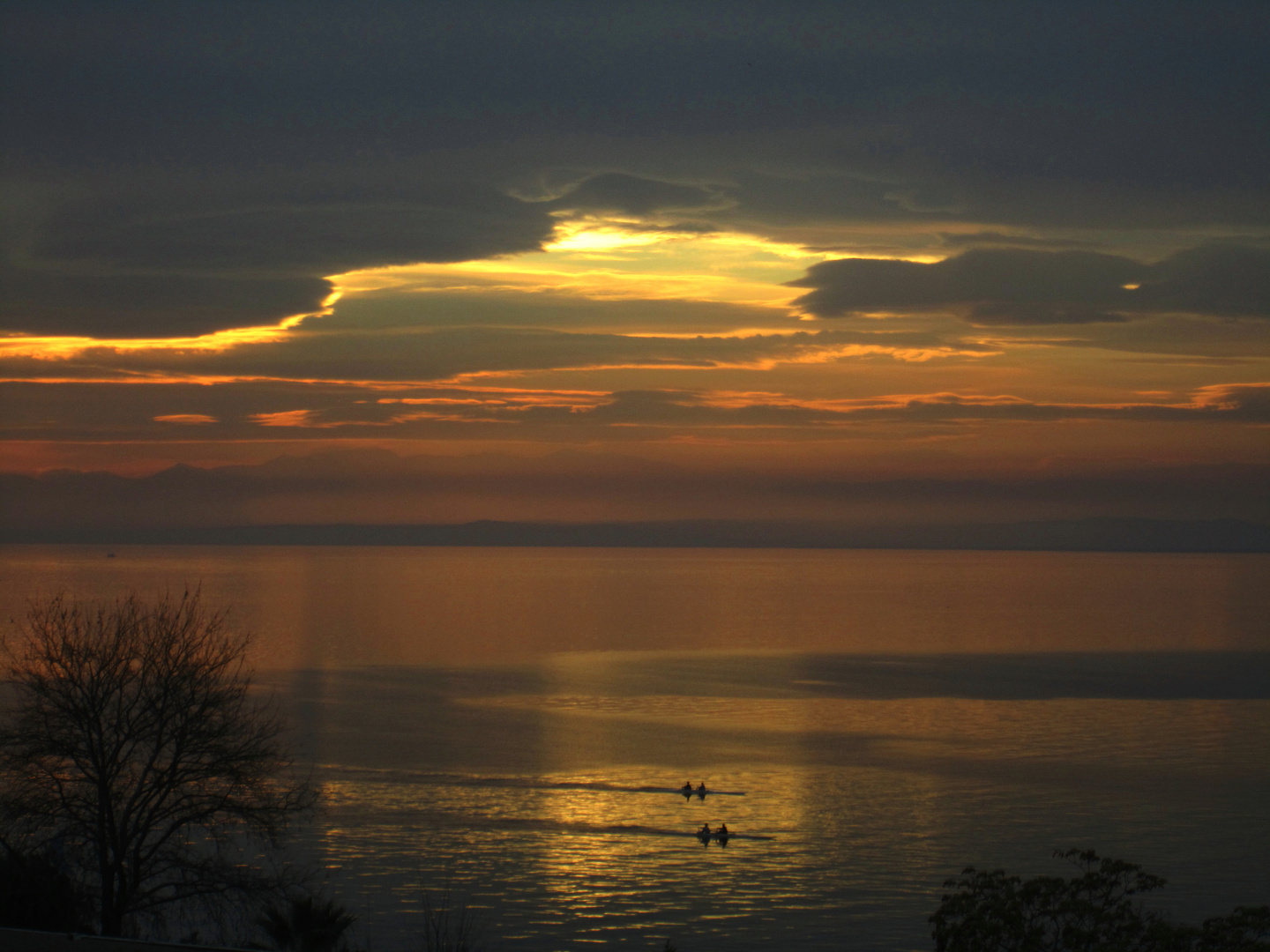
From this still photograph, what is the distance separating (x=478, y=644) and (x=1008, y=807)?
89472mm

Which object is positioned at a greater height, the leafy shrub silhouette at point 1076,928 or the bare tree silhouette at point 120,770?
the bare tree silhouette at point 120,770

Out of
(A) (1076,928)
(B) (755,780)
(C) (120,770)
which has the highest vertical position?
(C) (120,770)

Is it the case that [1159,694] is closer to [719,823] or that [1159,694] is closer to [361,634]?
[719,823]

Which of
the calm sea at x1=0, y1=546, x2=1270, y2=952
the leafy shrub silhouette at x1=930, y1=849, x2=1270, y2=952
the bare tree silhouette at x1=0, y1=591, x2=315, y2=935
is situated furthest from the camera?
the calm sea at x1=0, y1=546, x2=1270, y2=952

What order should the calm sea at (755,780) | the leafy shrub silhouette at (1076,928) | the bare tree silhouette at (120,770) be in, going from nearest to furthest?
1. the leafy shrub silhouette at (1076,928)
2. the bare tree silhouette at (120,770)
3. the calm sea at (755,780)

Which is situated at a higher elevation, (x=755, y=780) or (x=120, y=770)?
(x=120, y=770)

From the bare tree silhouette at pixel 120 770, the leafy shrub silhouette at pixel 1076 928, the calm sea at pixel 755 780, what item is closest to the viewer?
the leafy shrub silhouette at pixel 1076 928

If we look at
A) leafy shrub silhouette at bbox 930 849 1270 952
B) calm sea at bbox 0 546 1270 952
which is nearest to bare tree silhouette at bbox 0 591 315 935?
calm sea at bbox 0 546 1270 952

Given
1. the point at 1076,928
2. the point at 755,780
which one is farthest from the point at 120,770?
the point at 755,780

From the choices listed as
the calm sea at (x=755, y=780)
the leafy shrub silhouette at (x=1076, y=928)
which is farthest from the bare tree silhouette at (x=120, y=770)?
the leafy shrub silhouette at (x=1076, y=928)

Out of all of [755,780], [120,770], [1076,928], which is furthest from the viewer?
[755,780]

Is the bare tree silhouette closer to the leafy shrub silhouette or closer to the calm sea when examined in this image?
the calm sea

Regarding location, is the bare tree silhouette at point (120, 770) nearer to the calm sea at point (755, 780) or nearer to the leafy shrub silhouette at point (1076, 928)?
the calm sea at point (755, 780)

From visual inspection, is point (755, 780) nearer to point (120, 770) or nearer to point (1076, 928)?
point (120, 770)
